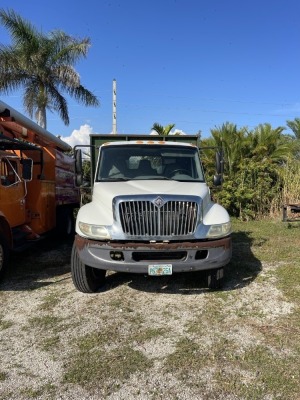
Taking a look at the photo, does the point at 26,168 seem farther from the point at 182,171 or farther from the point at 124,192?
the point at 182,171

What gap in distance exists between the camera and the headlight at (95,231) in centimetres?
489

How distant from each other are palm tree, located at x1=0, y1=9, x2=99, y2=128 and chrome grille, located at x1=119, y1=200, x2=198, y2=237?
1855 cm

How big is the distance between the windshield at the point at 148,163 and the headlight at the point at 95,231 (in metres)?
1.30

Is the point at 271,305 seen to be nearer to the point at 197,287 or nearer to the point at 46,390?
the point at 197,287

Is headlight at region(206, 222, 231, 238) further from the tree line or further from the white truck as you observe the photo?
the tree line

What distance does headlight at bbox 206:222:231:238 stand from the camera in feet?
16.4

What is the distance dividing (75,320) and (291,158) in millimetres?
12465

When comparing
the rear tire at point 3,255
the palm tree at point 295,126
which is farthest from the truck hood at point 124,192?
the palm tree at point 295,126

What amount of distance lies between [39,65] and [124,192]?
1865cm

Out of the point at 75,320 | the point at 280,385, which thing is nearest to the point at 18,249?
the point at 75,320

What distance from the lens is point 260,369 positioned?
137 inches

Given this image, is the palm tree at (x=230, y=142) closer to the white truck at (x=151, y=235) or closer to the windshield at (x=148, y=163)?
the windshield at (x=148, y=163)

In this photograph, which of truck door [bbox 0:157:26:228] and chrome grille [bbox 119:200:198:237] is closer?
chrome grille [bbox 119:200:198:237]

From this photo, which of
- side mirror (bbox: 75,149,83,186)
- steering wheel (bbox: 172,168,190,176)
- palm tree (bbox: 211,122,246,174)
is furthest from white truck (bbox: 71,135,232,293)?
palm tree (bbox: 211,122,246,174)
